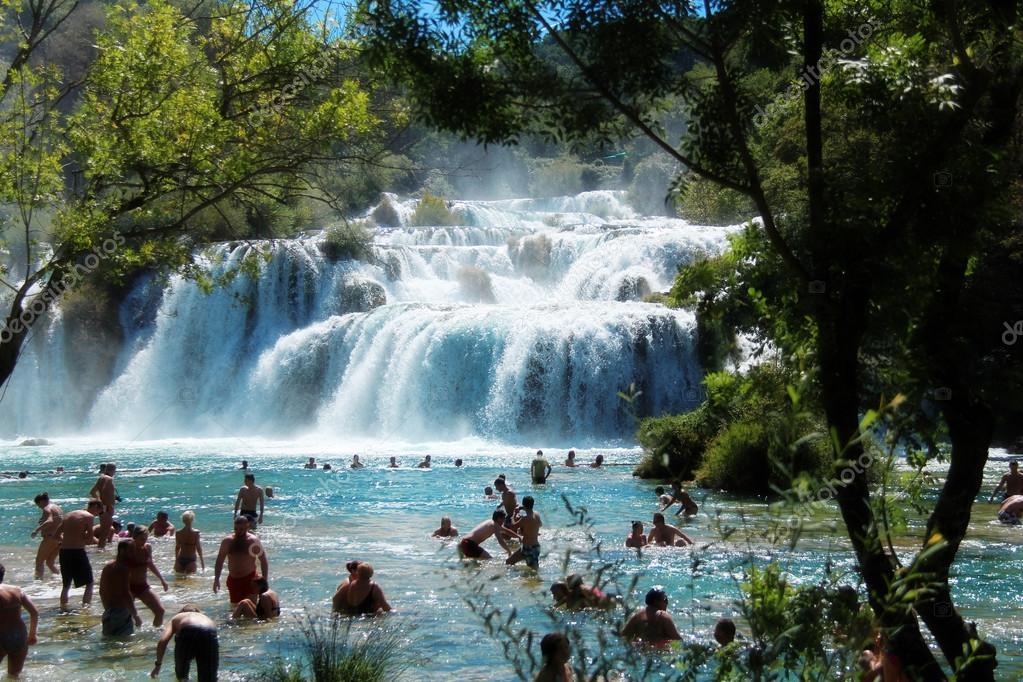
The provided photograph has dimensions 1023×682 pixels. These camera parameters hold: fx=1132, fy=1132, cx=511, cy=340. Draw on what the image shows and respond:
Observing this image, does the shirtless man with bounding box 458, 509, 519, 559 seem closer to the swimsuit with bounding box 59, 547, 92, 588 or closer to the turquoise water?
the turquoise water

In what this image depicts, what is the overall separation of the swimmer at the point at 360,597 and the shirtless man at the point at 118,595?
2013 mm

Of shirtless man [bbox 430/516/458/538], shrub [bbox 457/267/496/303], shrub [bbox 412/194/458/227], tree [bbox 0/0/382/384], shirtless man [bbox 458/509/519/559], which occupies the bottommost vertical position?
shirtless man [bbox 430/516/458/538]

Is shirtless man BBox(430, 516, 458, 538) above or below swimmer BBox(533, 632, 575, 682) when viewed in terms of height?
below

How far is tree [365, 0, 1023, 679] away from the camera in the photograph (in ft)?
17.1

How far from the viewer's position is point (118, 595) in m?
11.0

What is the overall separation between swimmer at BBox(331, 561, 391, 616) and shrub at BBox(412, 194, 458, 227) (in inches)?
1765

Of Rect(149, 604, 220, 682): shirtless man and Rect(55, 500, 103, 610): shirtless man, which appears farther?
Rect(55, 500, 103, 610): shirtless man

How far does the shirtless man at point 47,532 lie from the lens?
1377 centimetres

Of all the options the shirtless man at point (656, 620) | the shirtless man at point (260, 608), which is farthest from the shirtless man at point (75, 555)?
the shirtless man at point (656, 620)

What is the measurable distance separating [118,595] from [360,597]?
92.8 inches

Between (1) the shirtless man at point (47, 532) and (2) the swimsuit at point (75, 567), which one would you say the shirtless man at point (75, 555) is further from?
(1) the shirtless man at point (47, 532)

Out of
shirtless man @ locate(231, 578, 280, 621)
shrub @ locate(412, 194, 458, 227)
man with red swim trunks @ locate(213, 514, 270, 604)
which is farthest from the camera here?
shrub @ locate(412, 194, 458, 227)

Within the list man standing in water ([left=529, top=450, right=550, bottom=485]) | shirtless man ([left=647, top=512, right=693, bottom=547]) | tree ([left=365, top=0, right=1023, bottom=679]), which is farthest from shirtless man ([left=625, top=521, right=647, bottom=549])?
man standing in water ([left=529, top=450, right=550, bottom=485])

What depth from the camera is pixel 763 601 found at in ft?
12.9
